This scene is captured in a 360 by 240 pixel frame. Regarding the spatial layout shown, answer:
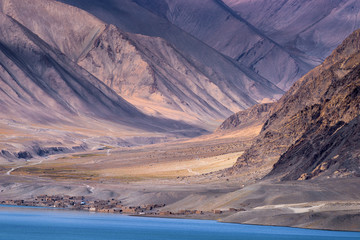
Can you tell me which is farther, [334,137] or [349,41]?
[349,41]

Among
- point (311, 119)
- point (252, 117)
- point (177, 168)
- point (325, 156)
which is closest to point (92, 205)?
point (325, 156)

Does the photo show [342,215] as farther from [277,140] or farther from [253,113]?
[253,113]

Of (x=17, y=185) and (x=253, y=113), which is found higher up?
(x=253, y=113)

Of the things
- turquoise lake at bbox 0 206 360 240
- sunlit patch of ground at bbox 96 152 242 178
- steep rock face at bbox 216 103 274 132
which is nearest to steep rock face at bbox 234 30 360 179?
sunlit patch of ground at bbox 96 152 242 178

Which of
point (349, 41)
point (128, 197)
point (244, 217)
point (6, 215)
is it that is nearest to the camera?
point (244, 217)

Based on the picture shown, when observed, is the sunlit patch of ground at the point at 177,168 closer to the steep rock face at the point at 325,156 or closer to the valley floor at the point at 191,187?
the valley floor at the point at 191,187

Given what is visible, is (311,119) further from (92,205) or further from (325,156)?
(92,205)

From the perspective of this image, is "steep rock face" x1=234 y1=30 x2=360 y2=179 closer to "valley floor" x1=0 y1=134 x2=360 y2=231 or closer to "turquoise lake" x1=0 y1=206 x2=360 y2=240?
"valley floor" x1=0 y1=134 x2=360 y2=231

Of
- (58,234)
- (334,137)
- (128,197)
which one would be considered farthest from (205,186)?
(58,234)
